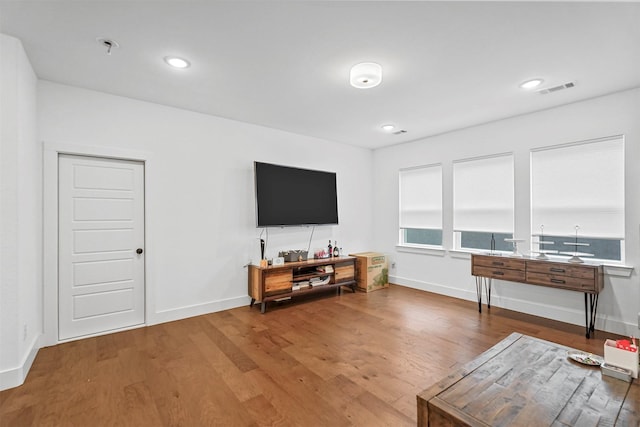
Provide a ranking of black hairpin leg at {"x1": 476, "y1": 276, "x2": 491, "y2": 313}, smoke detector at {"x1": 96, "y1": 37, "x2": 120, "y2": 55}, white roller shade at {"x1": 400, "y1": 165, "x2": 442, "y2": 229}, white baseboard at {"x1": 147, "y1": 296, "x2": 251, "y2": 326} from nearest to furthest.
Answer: smoke detector at {"x1": 96, "y1": 37, "x2": 120, "y2": 55}
white baseboard at {"x1": 147, "y1": 296, "x2": 251, "y2": 326}
black hairpin leg at {"x1": 476, "y1": 276, "x2": 491, "y2": 313}
white roller shade at {"x1": 400, "y1": 165, "x2": 442, "y2": 229}

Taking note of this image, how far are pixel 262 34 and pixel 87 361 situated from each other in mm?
3192

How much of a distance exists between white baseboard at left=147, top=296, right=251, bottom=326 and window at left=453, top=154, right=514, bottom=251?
352cm

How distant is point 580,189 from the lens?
3438 millimetres

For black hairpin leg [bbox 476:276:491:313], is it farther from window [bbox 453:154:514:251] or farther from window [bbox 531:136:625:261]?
window [bbox 531:136:625:261]

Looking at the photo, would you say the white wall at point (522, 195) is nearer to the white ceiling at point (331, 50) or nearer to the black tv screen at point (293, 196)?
the white ceiling at point (331, 50)

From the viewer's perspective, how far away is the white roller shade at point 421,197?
4961 mm

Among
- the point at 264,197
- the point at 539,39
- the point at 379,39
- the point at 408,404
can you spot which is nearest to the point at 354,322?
the point at 408,404

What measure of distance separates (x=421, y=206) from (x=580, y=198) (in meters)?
2.17

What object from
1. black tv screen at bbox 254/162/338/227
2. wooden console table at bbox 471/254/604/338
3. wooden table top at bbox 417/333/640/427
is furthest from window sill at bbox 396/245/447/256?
wooden table top at bbox 417/333/640/427

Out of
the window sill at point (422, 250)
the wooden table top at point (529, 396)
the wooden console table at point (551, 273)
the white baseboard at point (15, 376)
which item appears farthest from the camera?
the window sill at point (422, 250)

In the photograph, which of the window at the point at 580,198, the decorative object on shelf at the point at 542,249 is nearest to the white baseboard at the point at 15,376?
the decorative object on shelf at the point at 542,249

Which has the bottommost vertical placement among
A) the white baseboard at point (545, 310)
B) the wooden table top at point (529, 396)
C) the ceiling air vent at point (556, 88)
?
the white baseboard at point (545, 310)

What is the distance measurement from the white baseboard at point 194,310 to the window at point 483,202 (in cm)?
352

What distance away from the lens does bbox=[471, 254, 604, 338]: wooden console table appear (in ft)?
9.96
